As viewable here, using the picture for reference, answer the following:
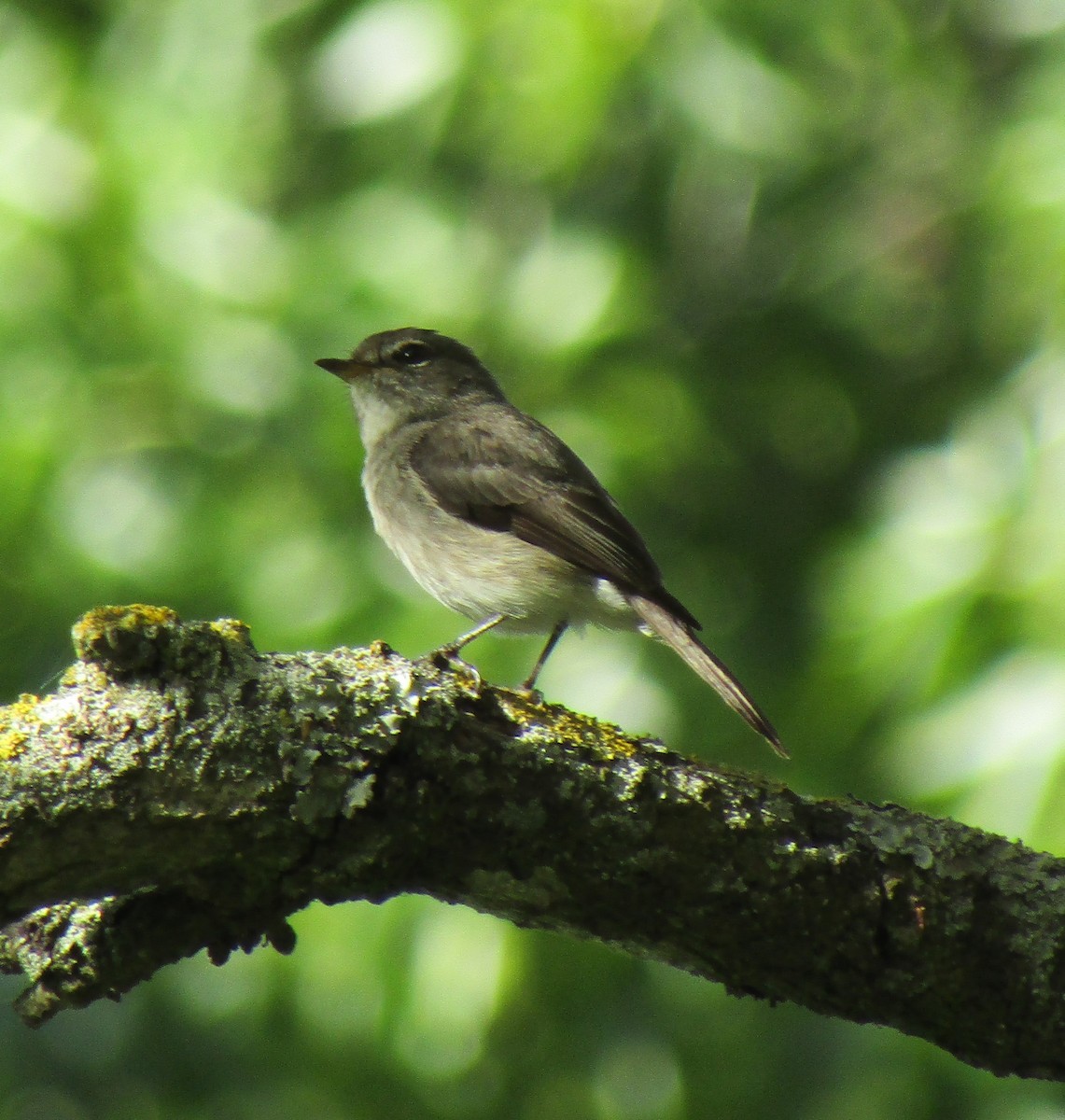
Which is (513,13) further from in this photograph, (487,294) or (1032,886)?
(1032,886)

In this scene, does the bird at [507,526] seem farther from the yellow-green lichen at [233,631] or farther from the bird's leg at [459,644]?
the yellow-green lichen at [233,631]

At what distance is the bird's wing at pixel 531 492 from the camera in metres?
4.95

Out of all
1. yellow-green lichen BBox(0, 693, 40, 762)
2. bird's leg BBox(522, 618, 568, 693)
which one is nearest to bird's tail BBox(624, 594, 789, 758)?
bird's leg BBox(522, 618, 568, 693)

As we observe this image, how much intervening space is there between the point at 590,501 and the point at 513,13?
170 cm

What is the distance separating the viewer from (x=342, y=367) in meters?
5.57

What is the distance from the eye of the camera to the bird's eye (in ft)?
20.6

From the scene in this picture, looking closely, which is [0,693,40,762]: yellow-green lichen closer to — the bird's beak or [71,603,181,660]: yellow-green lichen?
[71,603,181,660]: yellow-green lichen

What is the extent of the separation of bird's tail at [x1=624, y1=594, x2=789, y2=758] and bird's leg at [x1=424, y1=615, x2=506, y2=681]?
454mm

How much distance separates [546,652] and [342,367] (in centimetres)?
155

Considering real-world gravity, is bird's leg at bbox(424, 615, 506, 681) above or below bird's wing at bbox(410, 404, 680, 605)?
below

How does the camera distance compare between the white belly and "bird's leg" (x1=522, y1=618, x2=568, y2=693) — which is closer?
"bird's leg" (x1=522, y1=618, x2=568, y2=693)

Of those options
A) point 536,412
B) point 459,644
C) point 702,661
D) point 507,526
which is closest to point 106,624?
point 459,644

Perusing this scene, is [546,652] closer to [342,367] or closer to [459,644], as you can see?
[459,644]

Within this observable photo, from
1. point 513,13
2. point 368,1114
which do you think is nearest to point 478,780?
point 368,1114
